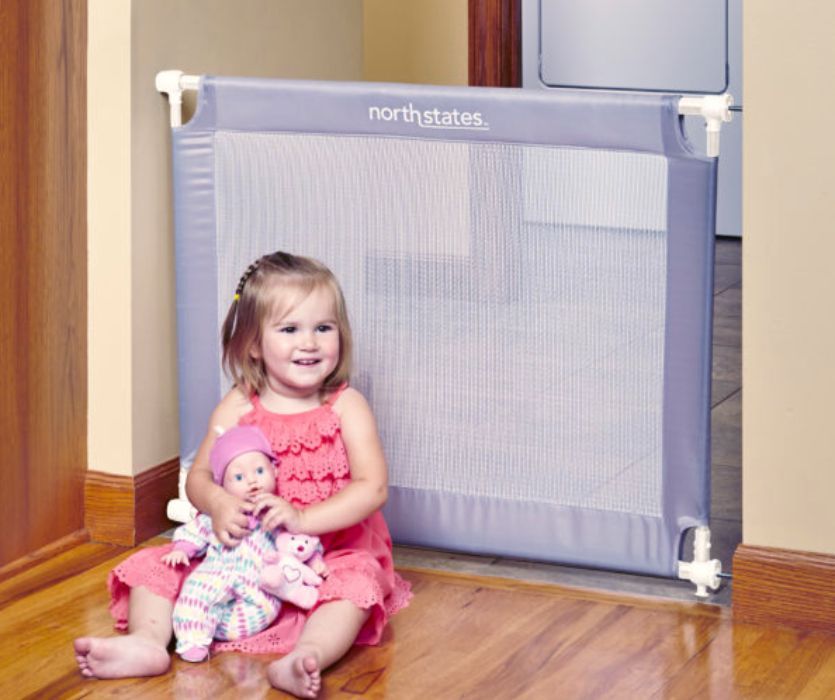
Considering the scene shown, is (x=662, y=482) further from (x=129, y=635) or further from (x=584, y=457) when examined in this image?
(x=129, y=635)

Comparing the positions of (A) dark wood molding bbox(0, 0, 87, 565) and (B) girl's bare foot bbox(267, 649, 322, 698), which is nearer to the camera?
(B) girl's bare foot bbox(267, 649, 322, 698)

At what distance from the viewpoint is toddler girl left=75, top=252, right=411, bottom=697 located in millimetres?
1992

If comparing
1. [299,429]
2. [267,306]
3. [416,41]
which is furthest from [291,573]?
[416,41]

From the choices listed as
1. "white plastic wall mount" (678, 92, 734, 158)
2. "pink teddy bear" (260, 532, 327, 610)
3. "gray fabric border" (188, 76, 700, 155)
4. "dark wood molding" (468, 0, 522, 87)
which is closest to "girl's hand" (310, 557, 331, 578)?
"pink teddy bear" (260, 532, 327, 610)

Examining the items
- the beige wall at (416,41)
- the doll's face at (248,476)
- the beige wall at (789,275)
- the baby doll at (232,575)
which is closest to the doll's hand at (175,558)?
the baby doll at (232,575)

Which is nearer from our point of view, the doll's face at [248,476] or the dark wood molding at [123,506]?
the doll's face at [248,476]

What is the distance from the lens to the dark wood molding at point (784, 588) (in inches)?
81.0

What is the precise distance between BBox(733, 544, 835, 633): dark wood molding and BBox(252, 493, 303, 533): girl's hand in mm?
560

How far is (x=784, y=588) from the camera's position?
208 cm

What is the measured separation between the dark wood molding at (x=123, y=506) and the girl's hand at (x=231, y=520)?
1.35ft

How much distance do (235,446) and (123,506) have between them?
1.40 feet

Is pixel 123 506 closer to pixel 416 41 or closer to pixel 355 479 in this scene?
pixel 355 479

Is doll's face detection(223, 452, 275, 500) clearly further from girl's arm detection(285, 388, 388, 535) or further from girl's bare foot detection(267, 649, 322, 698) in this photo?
girl's bare foot detection(267, 649, 322, 698)

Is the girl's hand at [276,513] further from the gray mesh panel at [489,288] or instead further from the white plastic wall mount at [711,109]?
the white plastic wall mount at [711,109]
